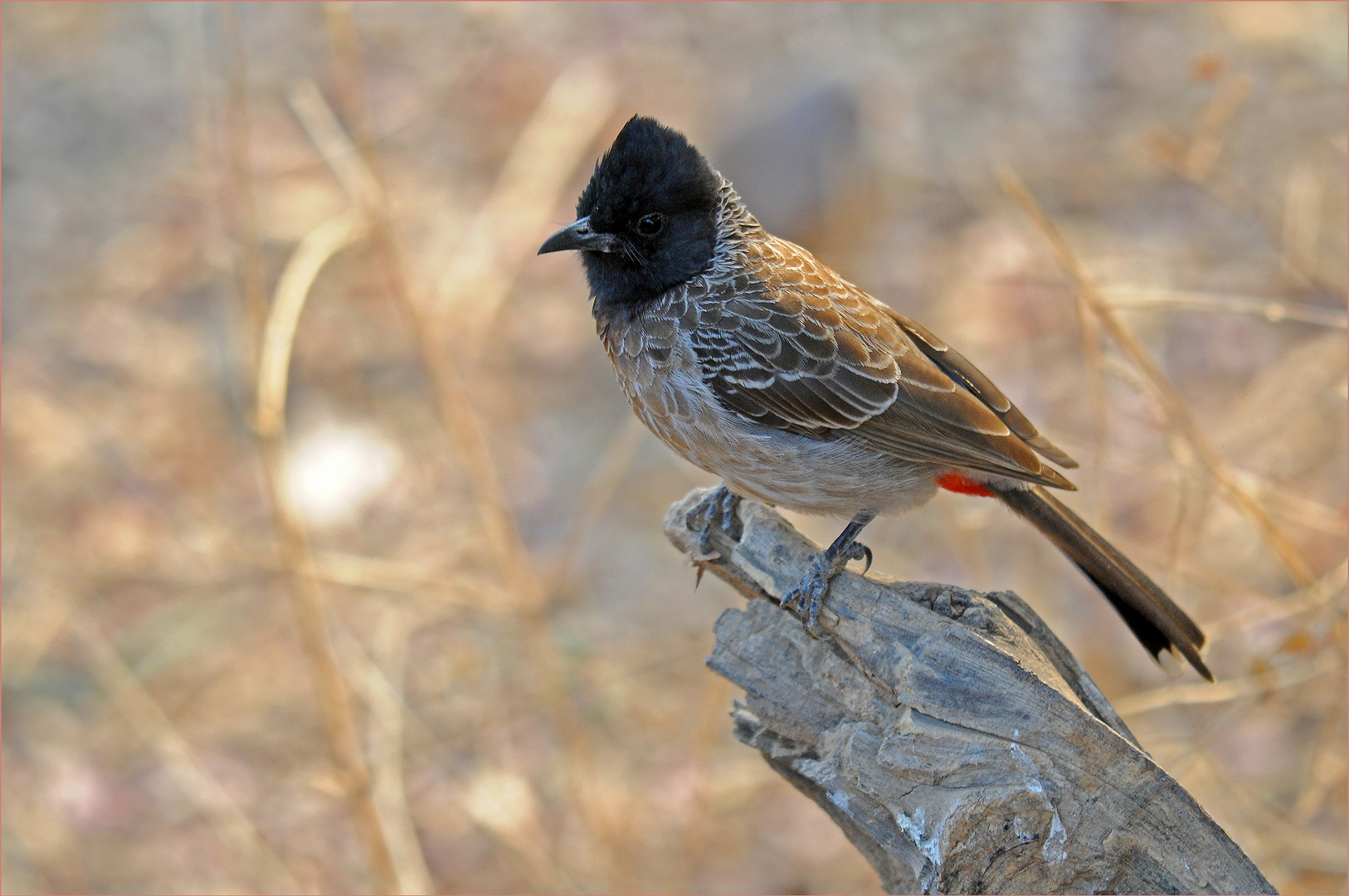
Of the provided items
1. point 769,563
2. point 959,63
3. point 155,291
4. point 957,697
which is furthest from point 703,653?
point 959,63

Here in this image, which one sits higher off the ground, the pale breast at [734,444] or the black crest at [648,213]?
the black crest at [648,213]

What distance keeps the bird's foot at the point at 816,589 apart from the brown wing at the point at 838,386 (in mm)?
424

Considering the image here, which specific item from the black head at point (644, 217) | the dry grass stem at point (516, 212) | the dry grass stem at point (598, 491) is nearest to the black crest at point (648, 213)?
the black head at point (644, 217)

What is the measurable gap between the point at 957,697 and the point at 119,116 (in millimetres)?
9941

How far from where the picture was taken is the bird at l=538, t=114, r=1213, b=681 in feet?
12.2

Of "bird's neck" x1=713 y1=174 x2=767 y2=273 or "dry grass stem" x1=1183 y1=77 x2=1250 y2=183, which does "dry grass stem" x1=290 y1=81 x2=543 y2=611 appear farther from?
"dry grass stem" x1=1183 y1=77 x2=1250 y2=183

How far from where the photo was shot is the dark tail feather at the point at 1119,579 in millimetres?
3707

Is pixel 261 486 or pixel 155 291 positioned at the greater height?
pixel 155 291

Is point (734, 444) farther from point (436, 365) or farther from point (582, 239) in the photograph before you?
point (436, 365)

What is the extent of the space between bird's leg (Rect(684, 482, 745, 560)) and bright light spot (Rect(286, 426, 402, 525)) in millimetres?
4040

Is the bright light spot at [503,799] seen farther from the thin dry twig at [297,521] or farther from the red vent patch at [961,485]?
the red vent patch at [961,485]

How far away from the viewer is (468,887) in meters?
5.62

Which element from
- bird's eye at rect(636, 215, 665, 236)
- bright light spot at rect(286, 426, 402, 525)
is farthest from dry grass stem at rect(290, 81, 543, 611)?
bright light spot at rect(286, 426, 402, 525)

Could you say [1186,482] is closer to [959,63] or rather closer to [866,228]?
[866,228]
